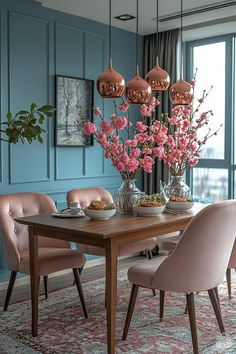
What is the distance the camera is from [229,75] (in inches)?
208

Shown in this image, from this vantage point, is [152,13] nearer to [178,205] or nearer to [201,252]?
[178,205]

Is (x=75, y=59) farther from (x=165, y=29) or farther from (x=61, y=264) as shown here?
(x=61, y=264)

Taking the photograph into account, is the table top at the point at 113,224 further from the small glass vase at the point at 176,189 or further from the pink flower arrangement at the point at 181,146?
the pink flower arrangement at the point at 181,146

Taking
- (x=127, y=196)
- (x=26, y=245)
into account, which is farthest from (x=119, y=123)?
(x=26, y=245)

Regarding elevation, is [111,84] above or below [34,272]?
above

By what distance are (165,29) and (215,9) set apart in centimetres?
92

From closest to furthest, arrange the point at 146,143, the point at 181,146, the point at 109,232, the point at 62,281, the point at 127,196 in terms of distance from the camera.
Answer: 1. the point at 109,232
2. the point at 127,196
3. the point at 146,143
4. the point at 181,146
5. the point at 62,281

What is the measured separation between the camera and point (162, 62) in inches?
216

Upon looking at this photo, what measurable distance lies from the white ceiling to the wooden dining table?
6.94 feet

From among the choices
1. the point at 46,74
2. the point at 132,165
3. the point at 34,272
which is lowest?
the point at 34,272

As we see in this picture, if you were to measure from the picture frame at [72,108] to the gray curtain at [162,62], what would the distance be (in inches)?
37.0

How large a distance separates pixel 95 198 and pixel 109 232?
61.4 inches

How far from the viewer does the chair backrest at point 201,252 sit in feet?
8.91

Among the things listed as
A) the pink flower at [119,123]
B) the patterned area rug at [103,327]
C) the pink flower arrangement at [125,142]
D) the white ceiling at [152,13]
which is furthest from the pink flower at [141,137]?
the white ceiling at [152,13]
